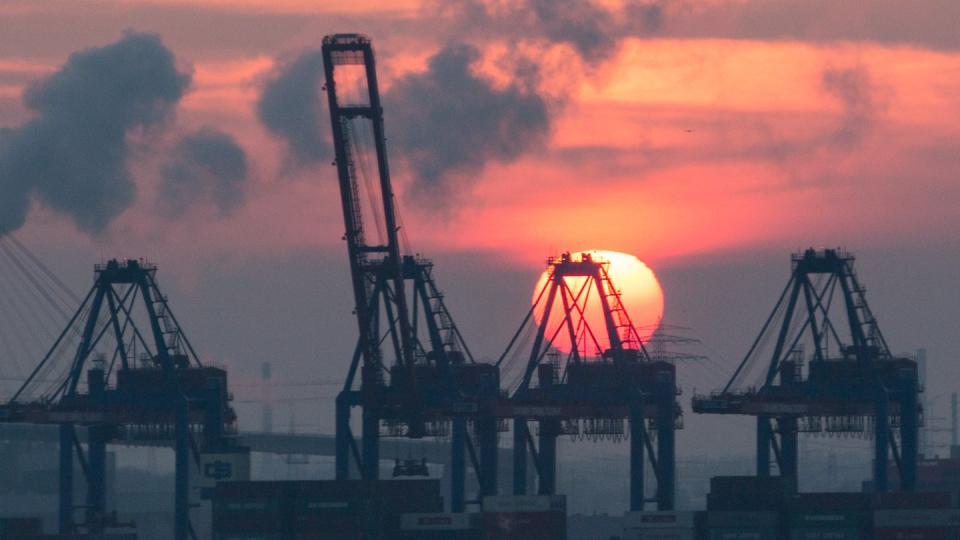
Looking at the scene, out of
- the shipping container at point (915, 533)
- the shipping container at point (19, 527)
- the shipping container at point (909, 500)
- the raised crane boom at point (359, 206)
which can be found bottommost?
the shipping container at point (915, 533)

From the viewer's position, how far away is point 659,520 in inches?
3944

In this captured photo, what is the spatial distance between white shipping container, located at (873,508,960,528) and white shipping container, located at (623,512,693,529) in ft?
30.0

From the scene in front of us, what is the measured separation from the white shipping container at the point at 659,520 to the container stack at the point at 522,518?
4.26 metres

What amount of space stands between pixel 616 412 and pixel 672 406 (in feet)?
9.79

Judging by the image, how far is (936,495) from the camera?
320 ft

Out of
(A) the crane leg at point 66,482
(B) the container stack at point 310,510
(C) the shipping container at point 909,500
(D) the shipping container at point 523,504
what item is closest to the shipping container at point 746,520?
(C) the shipping container at point 909,500

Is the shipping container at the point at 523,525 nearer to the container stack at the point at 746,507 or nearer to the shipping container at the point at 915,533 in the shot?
the container stack at the point at 746,507

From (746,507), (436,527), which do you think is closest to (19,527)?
(436,527)

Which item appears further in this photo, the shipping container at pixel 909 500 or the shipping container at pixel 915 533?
the shipping container at pixel 909 500

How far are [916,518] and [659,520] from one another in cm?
1229

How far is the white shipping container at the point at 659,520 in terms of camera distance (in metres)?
98.8

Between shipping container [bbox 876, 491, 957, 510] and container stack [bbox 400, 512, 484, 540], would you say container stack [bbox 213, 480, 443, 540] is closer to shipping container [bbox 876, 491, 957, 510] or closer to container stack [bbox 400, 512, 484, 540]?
container stack [bbox 400, 512, 484, 540]

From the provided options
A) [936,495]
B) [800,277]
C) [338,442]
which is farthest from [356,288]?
[936,495]

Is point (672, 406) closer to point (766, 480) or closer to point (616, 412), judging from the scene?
point (616, 412)
